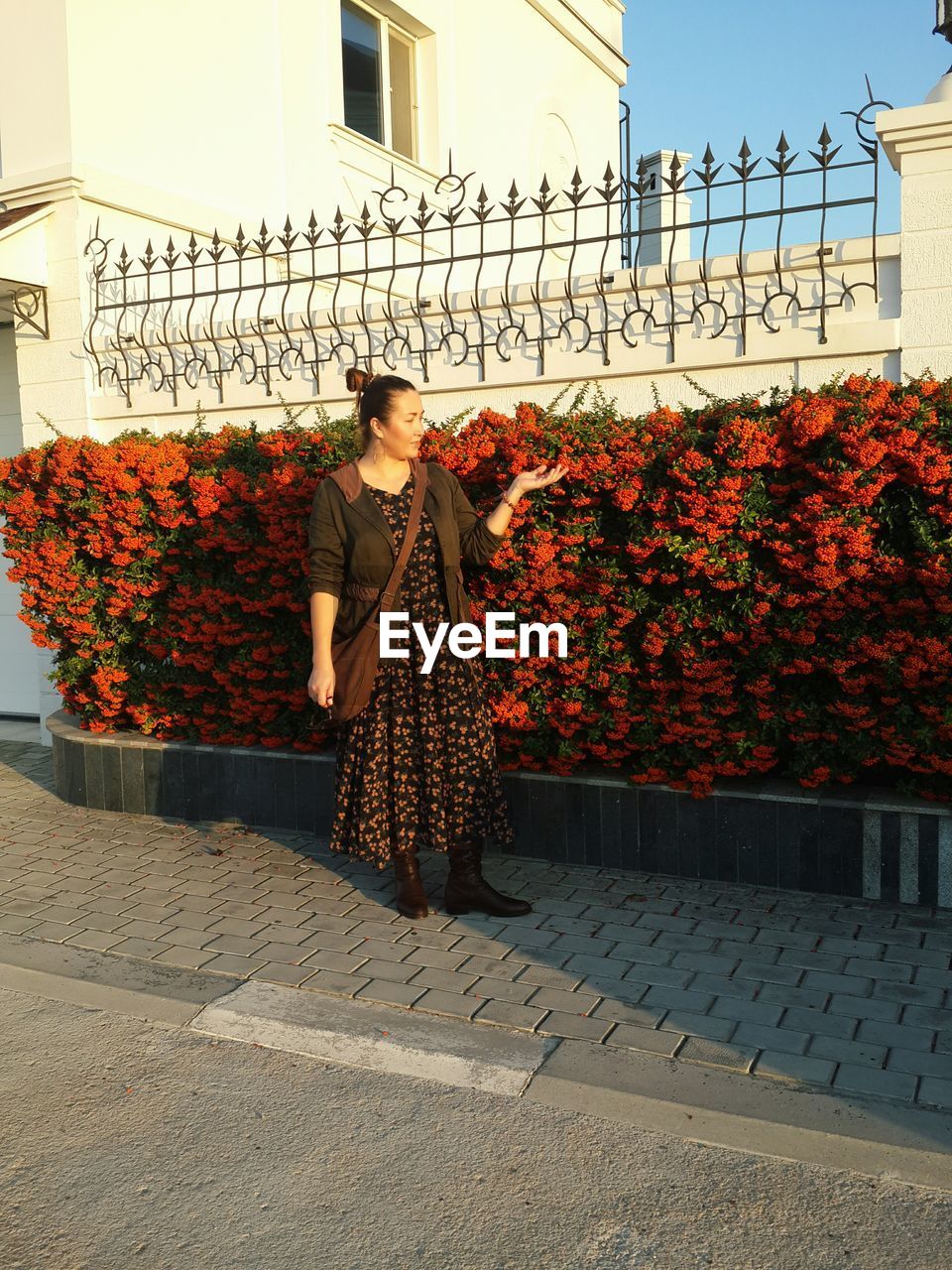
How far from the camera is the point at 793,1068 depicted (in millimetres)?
3471

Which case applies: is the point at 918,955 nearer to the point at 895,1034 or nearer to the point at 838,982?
the point at 838,982

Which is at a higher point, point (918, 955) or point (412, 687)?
point (412, 687)

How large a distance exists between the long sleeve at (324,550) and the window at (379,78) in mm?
7355

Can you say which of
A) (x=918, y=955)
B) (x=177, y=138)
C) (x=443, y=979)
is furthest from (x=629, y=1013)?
(x=177, y=138)

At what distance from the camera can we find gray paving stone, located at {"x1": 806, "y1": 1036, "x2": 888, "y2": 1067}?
3.51m

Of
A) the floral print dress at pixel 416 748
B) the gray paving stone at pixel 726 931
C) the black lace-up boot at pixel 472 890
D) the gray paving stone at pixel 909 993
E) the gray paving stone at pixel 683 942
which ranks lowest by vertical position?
the gray paving stone at pixel 909 993

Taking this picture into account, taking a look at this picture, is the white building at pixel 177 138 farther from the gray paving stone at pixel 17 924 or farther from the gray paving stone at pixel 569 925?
the gray paving stone at pixel 569 925

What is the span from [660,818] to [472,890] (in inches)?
36.8

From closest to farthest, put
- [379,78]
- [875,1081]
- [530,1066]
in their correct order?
1. [875,1081]
2. [530,1066]
3. [379,78]

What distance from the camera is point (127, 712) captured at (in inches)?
265

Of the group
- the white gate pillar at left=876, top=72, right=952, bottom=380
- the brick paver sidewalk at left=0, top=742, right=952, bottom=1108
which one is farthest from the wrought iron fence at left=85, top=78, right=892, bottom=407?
the brick paver sidewalk at left=0, top=742, right=952, bottom=1108

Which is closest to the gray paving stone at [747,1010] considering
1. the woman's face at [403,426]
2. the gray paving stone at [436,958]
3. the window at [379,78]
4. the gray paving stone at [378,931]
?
the gray paving stone at [436,958]

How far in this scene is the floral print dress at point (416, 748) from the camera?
15.5ft

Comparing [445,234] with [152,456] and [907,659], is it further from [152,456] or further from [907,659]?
[907,659]
